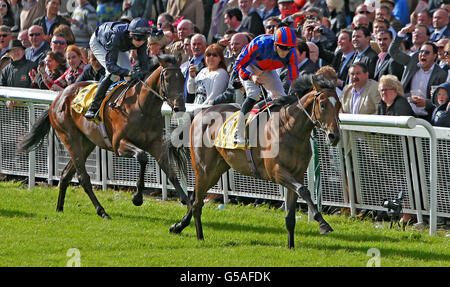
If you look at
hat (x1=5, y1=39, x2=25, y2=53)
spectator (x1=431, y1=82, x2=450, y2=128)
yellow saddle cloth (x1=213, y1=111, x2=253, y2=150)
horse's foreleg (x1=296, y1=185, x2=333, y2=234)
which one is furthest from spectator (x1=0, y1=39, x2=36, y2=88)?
horse's foreleg (x1=296, y1=185, x2=333, y2=234)

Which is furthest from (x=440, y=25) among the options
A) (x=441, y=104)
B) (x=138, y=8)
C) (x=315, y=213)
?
(x=138, y=8)

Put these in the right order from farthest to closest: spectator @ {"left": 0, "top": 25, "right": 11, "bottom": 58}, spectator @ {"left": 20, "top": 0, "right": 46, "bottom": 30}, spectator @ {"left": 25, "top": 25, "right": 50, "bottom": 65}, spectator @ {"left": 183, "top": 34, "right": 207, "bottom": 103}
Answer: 1. spectator @ {"left": 20, "top": 0, "right": 46, "bottom": 30}
2. spectator @ {"left": 0, "top": 25, "right": 11, "bottom": 58}
3. spectator @ {"left": 25, "top": 25, "right": 50, "bottom": 65}
4. spectator @ {"left": 183, "top": 34, "right": 207, "bottom": 103}

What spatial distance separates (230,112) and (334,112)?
1505 millimetres

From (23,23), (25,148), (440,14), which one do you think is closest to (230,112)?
(25,148)

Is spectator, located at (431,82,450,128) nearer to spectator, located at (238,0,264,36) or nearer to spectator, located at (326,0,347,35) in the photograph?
spectator, located at (326,0,347,35)

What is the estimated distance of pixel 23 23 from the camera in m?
17.4

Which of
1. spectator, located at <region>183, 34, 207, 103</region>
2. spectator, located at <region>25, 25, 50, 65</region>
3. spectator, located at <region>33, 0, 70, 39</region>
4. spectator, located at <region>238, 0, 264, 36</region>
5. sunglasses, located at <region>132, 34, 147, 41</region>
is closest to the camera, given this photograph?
sunglasses, located at <region>132, 34, 147, 41</region>

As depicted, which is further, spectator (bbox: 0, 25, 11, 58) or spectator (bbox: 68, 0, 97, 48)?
spectator (bbox: 68, 0, 97, 48)

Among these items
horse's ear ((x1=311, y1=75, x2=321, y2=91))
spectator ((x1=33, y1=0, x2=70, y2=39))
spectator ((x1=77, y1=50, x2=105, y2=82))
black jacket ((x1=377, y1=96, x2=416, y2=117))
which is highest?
horse's ear ((x1=311, y1=75, x2=321, y2=91))

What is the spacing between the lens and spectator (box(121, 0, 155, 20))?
15586 mm

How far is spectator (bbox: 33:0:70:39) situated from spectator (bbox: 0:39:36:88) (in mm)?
2376

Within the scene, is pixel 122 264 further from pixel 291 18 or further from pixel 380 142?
pixel 291 18

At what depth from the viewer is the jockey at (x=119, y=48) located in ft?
33.7

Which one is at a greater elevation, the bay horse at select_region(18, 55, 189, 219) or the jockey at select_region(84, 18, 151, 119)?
the jockey at select_region(84, 18, 151, 119)
